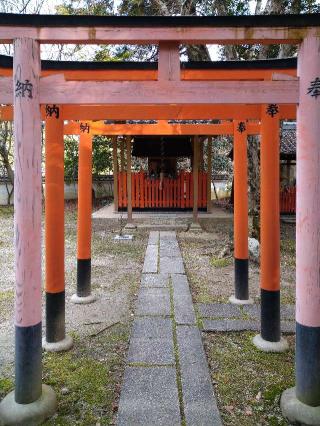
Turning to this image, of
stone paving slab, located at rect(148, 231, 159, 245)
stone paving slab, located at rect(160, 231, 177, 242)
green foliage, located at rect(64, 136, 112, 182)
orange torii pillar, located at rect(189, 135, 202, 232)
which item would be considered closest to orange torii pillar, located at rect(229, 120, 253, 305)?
stone paving slab, located at rect(148, 231, 159, 245)

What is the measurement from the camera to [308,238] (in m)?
2.68

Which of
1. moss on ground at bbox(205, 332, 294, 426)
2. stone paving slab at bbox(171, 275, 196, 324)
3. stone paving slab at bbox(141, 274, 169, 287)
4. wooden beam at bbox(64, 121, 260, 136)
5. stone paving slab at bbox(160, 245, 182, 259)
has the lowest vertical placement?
moss on ground at bbox(205, 332, 294, 426)

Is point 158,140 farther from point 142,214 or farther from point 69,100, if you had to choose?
point 69,100

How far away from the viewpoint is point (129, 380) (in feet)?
10.5

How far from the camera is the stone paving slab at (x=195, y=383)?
2.71 m

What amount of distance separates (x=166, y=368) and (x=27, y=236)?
1.76 m

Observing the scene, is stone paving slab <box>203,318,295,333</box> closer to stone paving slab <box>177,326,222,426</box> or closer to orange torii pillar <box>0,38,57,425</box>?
stone paving slab <box>177,326,222,426</box>

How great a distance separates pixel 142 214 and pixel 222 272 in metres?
6.03

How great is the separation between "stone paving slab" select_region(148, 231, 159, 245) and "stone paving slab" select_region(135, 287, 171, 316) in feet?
12.3

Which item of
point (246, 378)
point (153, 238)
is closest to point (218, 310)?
point (246, 378)

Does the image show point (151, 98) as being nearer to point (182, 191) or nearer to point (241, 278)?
point (241, 278)

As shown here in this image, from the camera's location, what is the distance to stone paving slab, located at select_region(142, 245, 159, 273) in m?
6.98

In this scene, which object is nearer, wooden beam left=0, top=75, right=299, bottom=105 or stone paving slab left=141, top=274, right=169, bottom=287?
wooden beam left=0, top=75, right=299, bottom=105

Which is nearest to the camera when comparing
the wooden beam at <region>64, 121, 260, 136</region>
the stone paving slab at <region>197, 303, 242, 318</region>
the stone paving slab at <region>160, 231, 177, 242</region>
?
the stone paving slab at <region>197, 303, 242, 318</region>
